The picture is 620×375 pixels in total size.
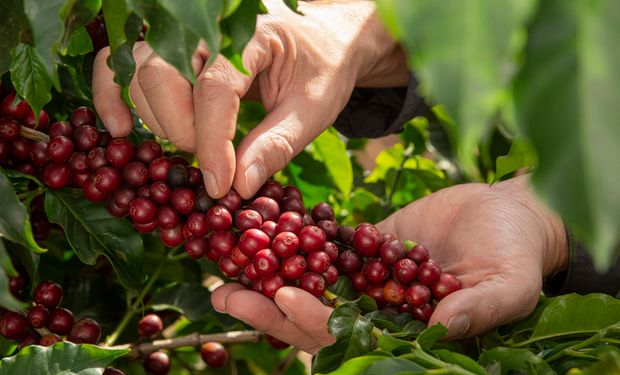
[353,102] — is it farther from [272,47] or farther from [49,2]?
[49,2]

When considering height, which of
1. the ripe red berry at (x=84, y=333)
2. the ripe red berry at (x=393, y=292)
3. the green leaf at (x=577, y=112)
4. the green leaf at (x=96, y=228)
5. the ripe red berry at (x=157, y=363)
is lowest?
the ripe red berry at (x=157, y=363)

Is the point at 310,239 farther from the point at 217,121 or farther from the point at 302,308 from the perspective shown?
the point at 217,121

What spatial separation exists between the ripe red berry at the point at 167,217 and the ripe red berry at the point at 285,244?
0.41 feet

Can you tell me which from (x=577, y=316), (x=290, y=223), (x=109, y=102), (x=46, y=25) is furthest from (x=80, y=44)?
(x=577, y=316)

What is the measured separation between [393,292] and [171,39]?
508mm

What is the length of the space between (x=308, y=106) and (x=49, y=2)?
0.63 m

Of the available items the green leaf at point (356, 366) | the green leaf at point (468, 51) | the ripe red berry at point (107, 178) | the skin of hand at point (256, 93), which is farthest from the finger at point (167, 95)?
the green leaf at point (468, 51)

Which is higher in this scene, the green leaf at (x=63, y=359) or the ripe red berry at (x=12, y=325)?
the green leaf at (x=63, y=359)

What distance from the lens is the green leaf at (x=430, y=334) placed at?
745 millimetres

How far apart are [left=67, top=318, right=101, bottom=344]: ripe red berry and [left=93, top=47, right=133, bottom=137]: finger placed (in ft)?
0.82

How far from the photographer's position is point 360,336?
79cm

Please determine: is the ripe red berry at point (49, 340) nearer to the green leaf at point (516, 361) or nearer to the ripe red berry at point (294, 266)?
the ripe red berry at point (294, 266)

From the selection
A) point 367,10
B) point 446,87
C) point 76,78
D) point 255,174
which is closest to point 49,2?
point 446,87

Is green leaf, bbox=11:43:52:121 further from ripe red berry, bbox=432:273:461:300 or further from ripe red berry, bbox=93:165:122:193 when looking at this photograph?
ripe red berry, bbox=432:273:461:300
